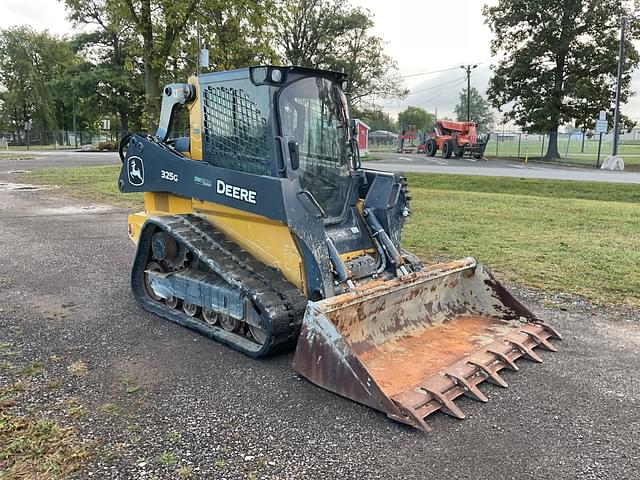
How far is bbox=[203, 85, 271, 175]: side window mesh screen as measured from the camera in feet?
15.7

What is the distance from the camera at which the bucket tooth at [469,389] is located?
3799 mm

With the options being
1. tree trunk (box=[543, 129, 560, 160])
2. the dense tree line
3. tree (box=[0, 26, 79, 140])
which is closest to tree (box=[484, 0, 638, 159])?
tree trunk (box=[543, 129, 560, 160])

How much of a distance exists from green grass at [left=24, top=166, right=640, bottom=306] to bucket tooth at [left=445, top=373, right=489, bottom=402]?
2.92m

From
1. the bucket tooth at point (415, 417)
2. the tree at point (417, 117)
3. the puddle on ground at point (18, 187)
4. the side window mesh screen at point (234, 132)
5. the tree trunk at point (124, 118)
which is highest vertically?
the tree at point (417, 117)

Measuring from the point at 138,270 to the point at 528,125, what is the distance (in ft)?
120

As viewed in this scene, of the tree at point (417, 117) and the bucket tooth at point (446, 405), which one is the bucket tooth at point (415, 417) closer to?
the bucket tooth at point (446, 405)

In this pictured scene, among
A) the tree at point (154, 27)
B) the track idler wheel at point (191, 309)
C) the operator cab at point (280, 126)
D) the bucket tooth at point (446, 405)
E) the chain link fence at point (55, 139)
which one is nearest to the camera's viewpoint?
the bucket tooth at point (446, 405)

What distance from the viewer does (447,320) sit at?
4988mm

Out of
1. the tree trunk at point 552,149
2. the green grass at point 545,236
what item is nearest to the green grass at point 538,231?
the green grass at point 545,236

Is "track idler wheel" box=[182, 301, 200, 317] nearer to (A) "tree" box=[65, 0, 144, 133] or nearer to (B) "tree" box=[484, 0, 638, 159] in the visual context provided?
(B) "tree" box=[484, 0, 638, 159]

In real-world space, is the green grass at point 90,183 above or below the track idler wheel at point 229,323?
above

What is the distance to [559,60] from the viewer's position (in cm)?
3566

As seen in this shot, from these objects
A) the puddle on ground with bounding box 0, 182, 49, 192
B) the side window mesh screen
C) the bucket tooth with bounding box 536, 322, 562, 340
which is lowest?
the bucket tooth with bounding box 536, 322, 562, 340

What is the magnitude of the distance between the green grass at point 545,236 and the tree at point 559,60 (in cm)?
2171
